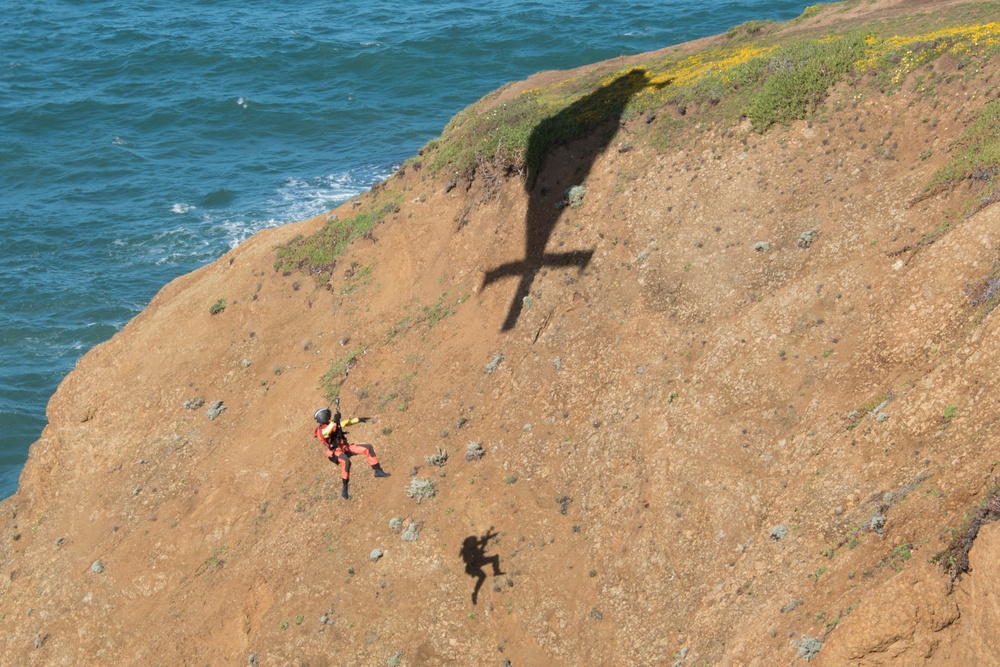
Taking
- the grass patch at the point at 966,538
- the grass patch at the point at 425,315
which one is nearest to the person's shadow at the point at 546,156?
the grass patch at the point at 425,315

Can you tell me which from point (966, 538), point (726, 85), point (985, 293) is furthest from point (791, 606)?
point (726, 85)

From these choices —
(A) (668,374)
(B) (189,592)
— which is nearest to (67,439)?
(B) (189,592)

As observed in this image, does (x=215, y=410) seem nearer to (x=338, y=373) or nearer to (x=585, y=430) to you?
(x=338, y=373)

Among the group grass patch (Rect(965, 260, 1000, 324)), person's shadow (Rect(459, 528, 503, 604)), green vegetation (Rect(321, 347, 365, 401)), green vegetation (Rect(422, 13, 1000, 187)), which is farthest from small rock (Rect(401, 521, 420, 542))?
grass patch (Rect(965, 260, 1000, 324))

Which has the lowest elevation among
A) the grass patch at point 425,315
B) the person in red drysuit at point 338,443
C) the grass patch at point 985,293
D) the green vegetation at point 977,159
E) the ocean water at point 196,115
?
the ocean water at point 196,115

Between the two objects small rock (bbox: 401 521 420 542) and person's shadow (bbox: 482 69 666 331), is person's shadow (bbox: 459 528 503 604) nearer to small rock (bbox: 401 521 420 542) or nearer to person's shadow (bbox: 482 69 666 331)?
small rock (bbox: 401 521 420 542)

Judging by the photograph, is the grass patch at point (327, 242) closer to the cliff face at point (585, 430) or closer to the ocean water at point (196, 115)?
the cliff face at point (585, 430)
